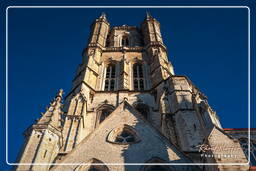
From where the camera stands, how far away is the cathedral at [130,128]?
33.3 feet

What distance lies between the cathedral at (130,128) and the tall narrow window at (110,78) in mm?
79

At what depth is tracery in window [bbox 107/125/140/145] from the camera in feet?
41.3

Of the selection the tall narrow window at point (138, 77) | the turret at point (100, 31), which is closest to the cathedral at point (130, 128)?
the tall narrow window at point (138, 77)

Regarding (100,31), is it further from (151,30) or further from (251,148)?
(251,148)

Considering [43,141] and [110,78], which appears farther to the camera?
[110,78]

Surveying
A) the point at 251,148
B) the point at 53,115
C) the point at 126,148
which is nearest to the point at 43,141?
the point at 53,115

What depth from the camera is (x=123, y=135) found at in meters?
13.2

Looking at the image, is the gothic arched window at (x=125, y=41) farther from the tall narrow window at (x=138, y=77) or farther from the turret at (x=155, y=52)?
the tall narrow window at (x=138, y=77)

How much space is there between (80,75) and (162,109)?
778cm

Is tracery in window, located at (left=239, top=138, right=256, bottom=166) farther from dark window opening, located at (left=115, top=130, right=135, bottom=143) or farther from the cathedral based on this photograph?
dark window opening, located at (left=115, top=130, right=135, bottom=143)

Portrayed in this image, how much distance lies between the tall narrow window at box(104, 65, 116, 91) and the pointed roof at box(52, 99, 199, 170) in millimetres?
7733

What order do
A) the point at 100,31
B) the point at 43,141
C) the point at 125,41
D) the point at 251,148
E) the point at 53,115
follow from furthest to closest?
the point at 125,41 < the point at 100,31 < the point at 251,148 < the point at 53,115 < the point at 43,141

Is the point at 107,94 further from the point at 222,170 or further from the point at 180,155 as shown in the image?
the point at 222,170

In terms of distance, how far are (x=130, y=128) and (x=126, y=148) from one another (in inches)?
65.2
